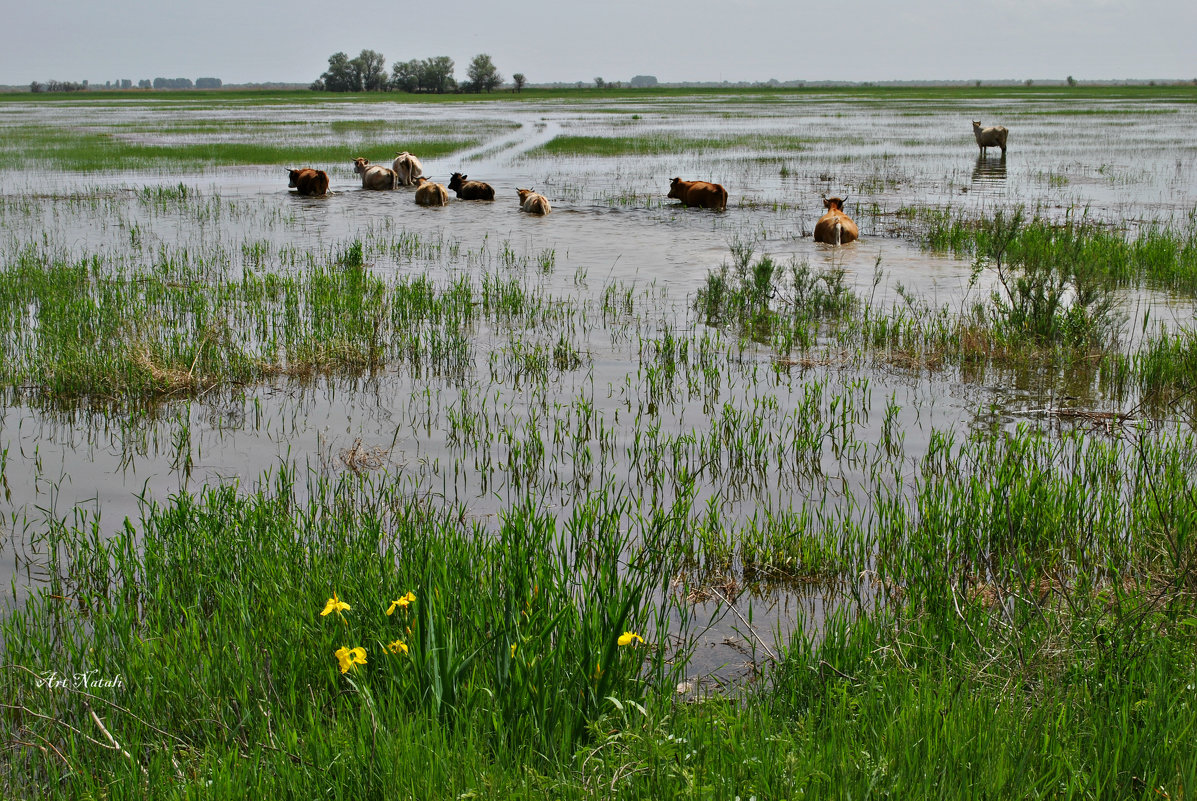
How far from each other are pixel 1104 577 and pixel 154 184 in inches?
996

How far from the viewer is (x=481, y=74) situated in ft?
509

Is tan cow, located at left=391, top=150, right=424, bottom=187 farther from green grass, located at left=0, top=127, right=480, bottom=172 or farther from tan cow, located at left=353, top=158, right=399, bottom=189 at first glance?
green grass, located at left=0, top=127, right=480, bottom=172

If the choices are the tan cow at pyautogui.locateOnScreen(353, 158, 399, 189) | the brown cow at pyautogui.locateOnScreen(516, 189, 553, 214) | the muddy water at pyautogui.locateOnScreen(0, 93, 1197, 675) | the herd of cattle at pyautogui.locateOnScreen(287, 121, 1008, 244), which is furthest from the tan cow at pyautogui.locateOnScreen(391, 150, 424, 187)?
the brown cow at pyautogui.locateOnScreen(516, 189, 553, 214)

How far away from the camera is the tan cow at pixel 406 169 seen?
25.2 metres

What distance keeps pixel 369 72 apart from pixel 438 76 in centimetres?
1745

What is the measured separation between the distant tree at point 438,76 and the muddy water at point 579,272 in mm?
127191

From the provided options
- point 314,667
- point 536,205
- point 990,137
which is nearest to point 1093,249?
point 536,205

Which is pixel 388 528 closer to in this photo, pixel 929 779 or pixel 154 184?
pixel 929 779

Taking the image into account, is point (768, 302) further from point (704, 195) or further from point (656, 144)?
point (656, 144)

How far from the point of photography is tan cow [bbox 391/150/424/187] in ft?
82.7

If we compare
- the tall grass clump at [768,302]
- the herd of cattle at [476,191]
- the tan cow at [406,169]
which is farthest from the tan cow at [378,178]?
the tall grass clump at [768,302]

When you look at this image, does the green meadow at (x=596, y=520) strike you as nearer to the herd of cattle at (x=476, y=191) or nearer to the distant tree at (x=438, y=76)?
the herd of cattle at (x=476, y=191)

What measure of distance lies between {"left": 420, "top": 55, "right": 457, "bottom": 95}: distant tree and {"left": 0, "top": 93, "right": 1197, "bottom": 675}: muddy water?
127191mm

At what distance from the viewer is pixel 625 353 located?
9.16 meters
